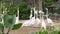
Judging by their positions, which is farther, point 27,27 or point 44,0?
point 44,0

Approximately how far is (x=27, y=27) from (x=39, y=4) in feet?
13.2

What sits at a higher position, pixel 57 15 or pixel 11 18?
pixel 11 18

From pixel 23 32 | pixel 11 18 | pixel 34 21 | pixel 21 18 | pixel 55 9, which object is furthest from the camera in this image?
pixel 55 9

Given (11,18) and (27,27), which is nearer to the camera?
(11,18)

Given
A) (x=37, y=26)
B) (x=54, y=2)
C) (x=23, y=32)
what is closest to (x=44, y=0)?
(x=54, y=2)

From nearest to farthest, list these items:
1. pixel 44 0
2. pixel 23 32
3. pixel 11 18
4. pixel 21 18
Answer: pixel 11 18 → pixel 23 32 → pixel 21 18 → pixel 44 0

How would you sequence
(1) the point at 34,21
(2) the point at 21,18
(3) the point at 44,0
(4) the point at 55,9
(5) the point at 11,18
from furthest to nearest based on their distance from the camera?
1. (3) the point at 44,0
2. (4) the point at 55,9
3. (2) the point at 21,18
4. (1) the point at 34,21
5. (5) the point at 11,18

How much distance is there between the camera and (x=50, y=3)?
13.2 meters

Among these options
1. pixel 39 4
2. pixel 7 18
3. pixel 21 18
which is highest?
pixel 7 18

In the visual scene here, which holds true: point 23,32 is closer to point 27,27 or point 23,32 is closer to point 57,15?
point 27,27

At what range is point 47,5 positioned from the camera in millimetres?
13016

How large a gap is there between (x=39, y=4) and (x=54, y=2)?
2.78 metres

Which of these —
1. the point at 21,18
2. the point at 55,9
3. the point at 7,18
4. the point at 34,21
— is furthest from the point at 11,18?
the point at 55,9

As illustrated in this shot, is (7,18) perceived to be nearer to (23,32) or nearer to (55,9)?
(23,32)
